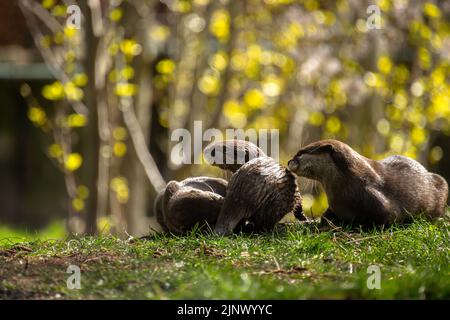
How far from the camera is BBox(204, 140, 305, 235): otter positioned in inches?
242

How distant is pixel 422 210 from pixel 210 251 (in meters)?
1.91

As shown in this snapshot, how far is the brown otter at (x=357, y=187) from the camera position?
618 cm

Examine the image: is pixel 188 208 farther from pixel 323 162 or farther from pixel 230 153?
pixel 323 162

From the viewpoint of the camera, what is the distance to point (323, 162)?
20.4ft

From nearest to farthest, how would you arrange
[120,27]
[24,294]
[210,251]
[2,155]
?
[24,294]
[210,251]
[120,27]
[2,155]

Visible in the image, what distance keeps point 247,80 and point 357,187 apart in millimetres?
7217

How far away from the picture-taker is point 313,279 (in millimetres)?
4902

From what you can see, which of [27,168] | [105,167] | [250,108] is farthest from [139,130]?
[27,168]

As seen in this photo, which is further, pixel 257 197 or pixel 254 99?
pixel 254 99

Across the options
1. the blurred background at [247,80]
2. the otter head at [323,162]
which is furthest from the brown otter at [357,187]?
the blurred background at [247,80]

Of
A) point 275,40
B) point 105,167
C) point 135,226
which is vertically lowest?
point 135,226

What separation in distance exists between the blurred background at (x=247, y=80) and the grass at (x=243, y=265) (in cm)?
506

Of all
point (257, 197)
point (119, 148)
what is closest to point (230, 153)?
point (257, 197)
